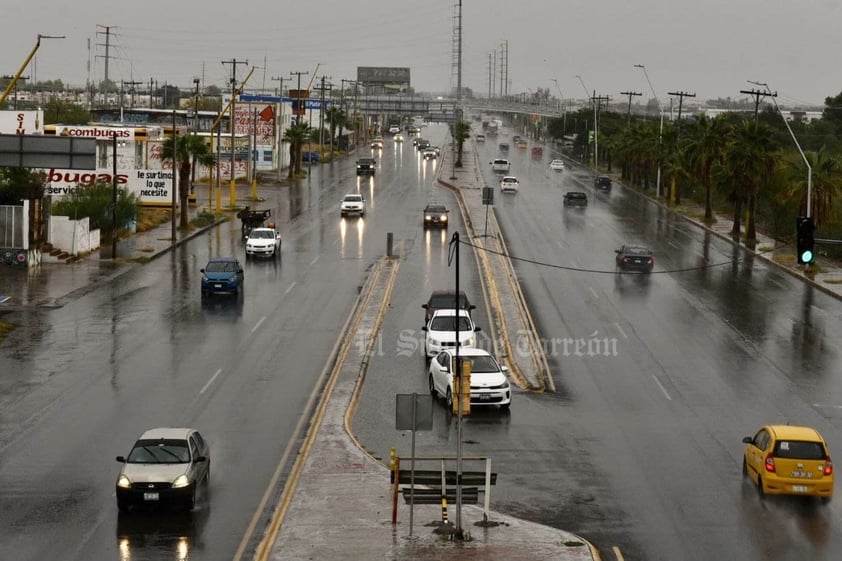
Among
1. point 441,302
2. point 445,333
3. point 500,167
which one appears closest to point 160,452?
point 445,333

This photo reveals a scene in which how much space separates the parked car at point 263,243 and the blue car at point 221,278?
37.3 feet

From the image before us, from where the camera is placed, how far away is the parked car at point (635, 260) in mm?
59281

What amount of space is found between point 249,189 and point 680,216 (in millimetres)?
34435

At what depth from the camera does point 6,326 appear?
43.1m

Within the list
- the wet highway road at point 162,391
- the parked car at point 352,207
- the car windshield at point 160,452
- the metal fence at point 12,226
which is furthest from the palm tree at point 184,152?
A: the car windshield at point 160,452

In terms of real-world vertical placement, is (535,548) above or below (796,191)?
below

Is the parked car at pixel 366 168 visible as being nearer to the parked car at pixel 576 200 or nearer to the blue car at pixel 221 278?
the parked car at pixel 576 200

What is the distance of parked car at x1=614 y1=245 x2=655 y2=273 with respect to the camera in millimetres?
59281

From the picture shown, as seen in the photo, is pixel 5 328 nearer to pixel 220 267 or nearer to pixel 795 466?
pixel 220 267

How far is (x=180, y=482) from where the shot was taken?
74.9 ft

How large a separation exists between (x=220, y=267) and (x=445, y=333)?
14.7 meters

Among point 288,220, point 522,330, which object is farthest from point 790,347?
point 288,220

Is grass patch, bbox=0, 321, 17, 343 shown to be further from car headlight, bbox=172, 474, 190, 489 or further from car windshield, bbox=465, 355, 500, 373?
car headlight, bbox=172, 474, 190, 489

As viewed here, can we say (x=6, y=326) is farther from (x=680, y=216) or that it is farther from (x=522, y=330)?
(x=680, y=216)
